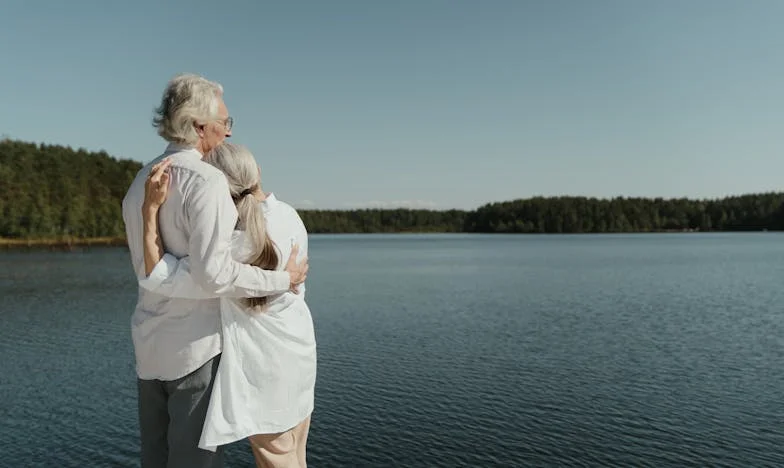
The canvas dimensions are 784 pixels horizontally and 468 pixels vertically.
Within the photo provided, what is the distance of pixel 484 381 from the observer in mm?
15570

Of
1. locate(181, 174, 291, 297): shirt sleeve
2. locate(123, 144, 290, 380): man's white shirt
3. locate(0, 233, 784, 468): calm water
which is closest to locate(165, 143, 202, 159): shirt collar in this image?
locate(123, 144, 290, 380): man's white shirt

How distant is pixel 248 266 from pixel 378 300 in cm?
2929

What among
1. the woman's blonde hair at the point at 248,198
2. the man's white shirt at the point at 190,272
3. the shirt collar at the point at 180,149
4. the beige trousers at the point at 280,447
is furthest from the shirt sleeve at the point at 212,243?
the beige trousers at the point at 280,447

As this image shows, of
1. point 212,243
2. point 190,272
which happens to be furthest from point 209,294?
point 212,243

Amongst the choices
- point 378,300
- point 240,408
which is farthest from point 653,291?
point 240,408

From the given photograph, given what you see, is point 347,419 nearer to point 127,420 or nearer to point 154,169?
point 127,420

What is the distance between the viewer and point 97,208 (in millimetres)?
121250

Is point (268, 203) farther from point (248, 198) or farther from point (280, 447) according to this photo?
point (280, 447)

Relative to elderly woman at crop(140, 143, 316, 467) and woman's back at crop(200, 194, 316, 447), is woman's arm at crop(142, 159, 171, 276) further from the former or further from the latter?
woman's back at crop(200, 194, 316, 447)

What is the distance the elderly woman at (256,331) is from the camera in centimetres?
270

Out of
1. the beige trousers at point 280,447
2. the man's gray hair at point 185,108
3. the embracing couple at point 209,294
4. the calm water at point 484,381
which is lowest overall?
the calm water at point 484,381

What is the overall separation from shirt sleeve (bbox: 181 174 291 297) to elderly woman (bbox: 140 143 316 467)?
78 mm

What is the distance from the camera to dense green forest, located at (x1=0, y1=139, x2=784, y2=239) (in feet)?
347

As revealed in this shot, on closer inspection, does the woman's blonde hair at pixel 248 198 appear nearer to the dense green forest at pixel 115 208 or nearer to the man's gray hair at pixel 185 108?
the man's gray hair at pixel 185 108
